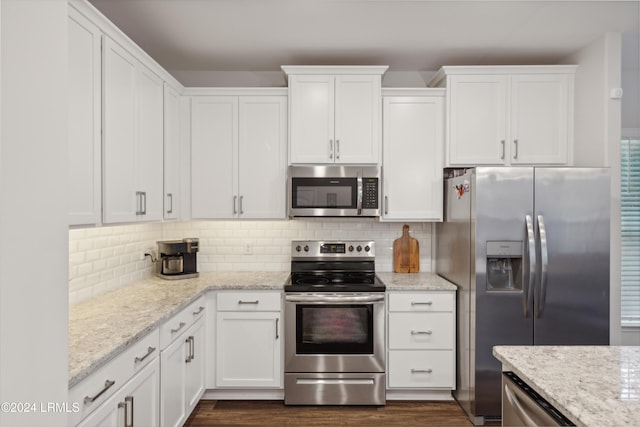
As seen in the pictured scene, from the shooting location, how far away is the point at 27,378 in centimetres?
88

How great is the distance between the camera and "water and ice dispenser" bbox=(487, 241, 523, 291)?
2.75 m

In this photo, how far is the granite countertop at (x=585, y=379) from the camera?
3.45 feet

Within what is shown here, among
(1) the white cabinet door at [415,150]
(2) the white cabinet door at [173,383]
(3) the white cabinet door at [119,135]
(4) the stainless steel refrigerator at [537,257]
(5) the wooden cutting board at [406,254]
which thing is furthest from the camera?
(5) the wooden cutting board at [406,254]

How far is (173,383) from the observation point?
7.80ft

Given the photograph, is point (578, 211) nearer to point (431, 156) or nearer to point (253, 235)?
point (431, 156)

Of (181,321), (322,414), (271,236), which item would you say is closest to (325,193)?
(271,236)

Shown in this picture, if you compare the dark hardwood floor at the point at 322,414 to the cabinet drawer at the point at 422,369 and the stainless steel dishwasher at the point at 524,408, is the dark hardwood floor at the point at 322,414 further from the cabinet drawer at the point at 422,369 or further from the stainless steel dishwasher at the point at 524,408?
the stainless steel dishwasher at the point at 524,408

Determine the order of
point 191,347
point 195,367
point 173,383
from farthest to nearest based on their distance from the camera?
point 195,367, point 191,347, point 173,383

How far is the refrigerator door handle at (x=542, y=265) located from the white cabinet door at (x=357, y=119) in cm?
128

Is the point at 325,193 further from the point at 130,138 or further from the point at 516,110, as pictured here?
the point at 516,110

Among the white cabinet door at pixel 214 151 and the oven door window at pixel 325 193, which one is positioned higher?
the white cabinet door at pixel 214 151

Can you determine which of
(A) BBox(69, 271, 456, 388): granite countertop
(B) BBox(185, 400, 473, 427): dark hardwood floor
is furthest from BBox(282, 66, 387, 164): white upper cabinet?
(B) BBox(185, 400, 473, 427): dark hardwood floor

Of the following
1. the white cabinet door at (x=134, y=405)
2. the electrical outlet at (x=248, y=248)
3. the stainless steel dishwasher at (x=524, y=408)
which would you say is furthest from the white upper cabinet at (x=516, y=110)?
the white cabinet door at (x=134, y=405)

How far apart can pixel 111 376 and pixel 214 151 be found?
212cm
